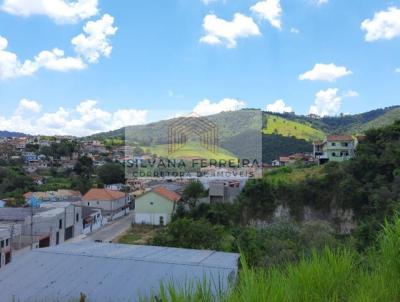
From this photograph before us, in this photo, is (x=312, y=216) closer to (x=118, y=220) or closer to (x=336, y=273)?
(x=118, y=220)

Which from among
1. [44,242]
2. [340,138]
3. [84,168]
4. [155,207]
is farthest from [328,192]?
[84,168]

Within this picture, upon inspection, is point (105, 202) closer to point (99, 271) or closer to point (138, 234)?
point (138, 234)

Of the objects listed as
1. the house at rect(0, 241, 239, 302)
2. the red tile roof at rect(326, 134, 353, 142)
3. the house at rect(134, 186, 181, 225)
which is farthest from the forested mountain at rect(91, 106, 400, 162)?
the house at rect(0, 241, 239, 302)

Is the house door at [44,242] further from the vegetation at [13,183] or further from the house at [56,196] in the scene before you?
the vegetation at [13,183]

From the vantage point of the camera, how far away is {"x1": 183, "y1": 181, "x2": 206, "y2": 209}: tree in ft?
72.7

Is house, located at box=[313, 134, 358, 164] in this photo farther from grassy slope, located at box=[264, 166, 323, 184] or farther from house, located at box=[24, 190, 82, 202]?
house, located at box=[24, 190, 82, 202]

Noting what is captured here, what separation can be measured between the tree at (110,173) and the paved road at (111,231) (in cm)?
1265

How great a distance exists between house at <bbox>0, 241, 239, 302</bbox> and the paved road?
12835 mm

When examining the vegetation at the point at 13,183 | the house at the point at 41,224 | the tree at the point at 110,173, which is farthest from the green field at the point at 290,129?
the house at the point at 41,224

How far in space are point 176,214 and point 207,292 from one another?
20863mm

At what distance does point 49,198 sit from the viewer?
86.9 ft

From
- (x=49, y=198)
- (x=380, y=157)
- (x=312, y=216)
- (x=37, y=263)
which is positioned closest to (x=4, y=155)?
(x=49, y=198)

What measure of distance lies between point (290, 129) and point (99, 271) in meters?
37.2

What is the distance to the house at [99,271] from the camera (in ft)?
15.5
